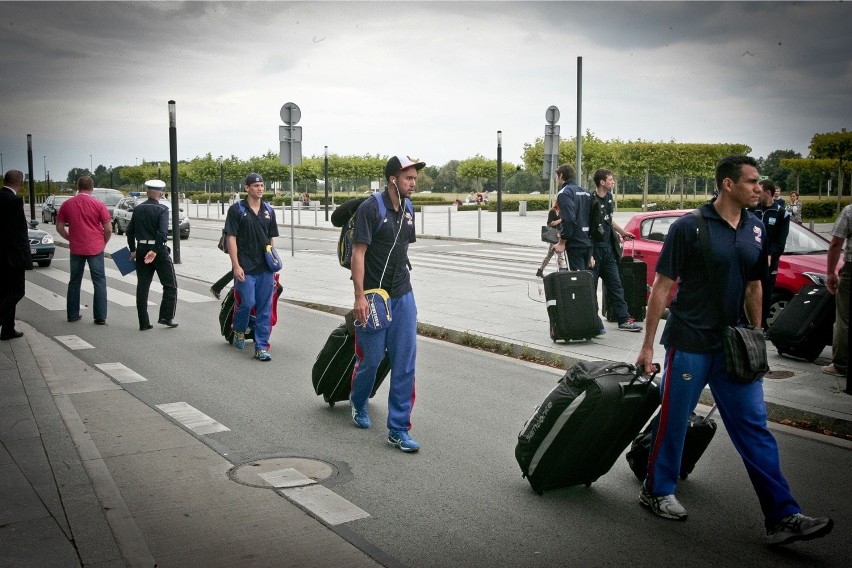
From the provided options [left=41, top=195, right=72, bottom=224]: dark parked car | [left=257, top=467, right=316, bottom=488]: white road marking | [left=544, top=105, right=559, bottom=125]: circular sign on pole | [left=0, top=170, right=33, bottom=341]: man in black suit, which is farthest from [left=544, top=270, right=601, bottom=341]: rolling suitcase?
[left=41, top=195, right=72, bottom=224]: dark parked car

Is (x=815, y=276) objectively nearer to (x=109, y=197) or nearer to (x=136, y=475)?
(x=136, y=475)

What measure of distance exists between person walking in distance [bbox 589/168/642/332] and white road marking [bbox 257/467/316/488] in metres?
5.40

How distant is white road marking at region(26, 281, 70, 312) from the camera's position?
41.6ft

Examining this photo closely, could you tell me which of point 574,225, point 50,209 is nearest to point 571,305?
point 574,225

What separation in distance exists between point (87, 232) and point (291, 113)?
10.9 m

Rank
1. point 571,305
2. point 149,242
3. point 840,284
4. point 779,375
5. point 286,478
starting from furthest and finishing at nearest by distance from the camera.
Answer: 1. point 149,242
2. point 571,305
3. point 779,375
4. point 840,284
5. point 286,478

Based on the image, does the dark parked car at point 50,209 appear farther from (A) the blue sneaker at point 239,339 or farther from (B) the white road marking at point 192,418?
(B) the white road marking at point 192,418

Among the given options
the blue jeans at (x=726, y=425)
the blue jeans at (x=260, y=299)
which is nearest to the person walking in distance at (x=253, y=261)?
the blue jeans at (x=260, y=299)

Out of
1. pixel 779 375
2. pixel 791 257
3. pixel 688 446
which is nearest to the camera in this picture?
pixel 688 446

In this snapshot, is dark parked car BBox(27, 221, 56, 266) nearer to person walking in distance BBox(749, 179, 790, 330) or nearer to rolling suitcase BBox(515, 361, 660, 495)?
person walking in distance BBox(749, 179, 790, 330)

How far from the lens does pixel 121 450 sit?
5.50m

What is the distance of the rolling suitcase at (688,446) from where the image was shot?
482 cm

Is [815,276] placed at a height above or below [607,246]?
below

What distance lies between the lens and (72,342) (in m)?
9.63
